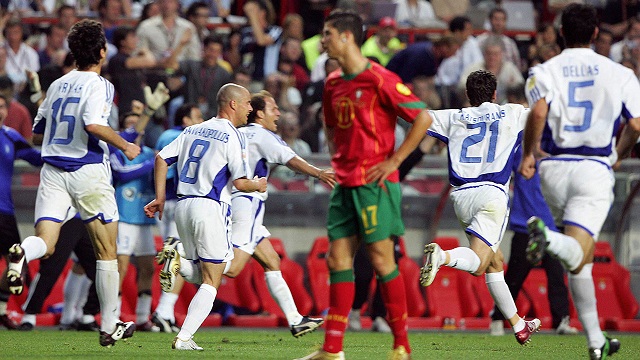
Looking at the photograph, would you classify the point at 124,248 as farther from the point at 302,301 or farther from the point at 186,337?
the point at 186,337

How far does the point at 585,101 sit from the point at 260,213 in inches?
164

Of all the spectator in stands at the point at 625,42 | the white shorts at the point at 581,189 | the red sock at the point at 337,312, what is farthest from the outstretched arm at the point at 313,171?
the spectator in stands at the point at 625,42

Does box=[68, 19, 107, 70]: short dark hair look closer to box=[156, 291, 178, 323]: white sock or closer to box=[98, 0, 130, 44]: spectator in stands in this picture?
box=[156, 291, 178, 323]: white sock

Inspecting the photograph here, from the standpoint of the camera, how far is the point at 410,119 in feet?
24.9

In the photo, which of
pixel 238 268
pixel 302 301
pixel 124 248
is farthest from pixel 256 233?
pixel 302 301

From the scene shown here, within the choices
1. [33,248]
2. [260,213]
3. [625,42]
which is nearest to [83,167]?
[33,248]

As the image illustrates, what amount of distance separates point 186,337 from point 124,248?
404 centimetres

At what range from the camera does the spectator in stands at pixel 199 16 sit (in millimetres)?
18562

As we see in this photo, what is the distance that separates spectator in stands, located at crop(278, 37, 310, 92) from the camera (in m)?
18.1

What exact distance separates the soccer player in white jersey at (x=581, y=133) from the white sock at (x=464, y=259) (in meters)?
1.80

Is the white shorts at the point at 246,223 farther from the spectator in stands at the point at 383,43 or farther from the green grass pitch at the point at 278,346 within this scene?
the spectator in stands at the point at 383,43

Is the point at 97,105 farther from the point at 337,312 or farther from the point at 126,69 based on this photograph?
the point at 126,69

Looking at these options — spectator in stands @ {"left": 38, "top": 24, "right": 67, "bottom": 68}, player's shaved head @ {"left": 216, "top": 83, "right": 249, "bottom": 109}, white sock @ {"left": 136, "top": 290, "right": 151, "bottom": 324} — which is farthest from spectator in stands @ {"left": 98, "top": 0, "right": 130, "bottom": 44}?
player's shaved head @ {"left": 216, "top": 83, "right": 249, "bottom": 109}

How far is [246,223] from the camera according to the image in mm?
11047
